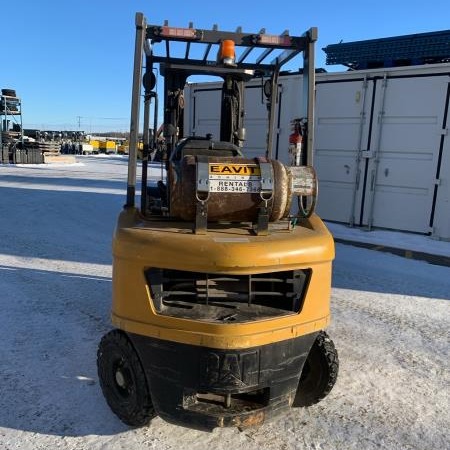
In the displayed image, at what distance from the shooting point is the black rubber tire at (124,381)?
9.04 feet

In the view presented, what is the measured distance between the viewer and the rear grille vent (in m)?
2.64

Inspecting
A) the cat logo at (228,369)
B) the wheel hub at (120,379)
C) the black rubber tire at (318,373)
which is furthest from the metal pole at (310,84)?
the wheel hub at (120,379)

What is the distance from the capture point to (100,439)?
9.13ft

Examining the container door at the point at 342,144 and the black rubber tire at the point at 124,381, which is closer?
the black rubber tire at the point at 124,381

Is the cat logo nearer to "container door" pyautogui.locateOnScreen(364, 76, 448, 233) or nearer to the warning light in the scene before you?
the warning light

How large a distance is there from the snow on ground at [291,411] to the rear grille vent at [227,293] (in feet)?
2.69

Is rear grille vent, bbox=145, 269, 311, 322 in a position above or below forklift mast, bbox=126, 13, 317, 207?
below

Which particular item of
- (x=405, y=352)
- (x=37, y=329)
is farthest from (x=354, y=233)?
(x=37, y=329)

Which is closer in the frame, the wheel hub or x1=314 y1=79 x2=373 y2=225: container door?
the wheel hub

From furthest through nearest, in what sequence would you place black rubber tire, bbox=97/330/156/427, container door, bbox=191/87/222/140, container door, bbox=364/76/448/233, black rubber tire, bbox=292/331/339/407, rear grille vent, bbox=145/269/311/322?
container door, bbox=191/87/222/140
container door, bbox=364/76/448/233
black rubber tire, bbox=292/331/339/407
black rubber tire, bbox=97/330/156/427
rear grille vent, bbox=145/269/311/322

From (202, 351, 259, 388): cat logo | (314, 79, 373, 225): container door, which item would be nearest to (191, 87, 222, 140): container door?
(314, 79, 373, 225): container door

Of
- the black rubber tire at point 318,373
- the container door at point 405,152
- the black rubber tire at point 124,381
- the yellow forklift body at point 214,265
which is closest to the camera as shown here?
the yellow forklift body at point 214,265

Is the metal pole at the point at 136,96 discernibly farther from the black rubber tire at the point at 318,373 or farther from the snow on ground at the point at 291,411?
the black rubber tire at the point at 318,373

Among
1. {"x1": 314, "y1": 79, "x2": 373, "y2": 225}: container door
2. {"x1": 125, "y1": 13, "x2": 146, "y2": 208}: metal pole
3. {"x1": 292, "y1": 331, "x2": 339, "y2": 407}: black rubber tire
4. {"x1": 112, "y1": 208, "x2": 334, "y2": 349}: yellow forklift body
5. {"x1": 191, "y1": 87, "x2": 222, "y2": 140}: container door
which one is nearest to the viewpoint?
{"x1": 112, "y1": 208, "x2": 334, "y2": 349}: yellow forklift body
